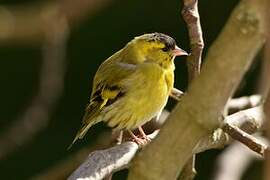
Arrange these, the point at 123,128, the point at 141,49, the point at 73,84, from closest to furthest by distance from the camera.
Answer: the point at 123,128 → the point at 141,49 → the point at 73,84

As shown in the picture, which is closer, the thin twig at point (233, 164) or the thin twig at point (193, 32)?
the thin twig at point (193, 32)

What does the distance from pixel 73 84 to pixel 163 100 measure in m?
1.78

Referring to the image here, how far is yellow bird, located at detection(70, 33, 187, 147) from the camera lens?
2152mm

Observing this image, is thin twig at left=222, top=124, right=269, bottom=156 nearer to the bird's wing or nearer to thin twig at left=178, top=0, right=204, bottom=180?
thin twig at left=178, top=0, right=204, bottom=180

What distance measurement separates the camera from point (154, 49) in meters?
2.27

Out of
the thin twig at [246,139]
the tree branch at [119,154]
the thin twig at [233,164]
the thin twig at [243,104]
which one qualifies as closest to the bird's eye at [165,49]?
the thin twig at [243,104]

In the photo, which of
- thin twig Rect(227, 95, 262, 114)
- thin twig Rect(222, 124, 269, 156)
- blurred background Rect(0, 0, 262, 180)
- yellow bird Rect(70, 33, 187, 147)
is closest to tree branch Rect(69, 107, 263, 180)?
thin twig Rect(222, 124, 269, 156)

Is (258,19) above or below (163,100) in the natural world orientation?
above

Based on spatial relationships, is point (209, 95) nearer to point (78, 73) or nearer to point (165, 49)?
point (165, 49)

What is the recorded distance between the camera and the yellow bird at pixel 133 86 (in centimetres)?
215

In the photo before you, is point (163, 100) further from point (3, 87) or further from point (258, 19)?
point (3, 87)

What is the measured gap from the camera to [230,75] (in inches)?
26.1

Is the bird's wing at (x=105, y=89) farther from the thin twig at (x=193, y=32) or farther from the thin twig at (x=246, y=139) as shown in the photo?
the thin twig at (x=246, y=139)

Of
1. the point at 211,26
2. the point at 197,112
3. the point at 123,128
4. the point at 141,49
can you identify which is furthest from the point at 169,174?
the point at 211,26
